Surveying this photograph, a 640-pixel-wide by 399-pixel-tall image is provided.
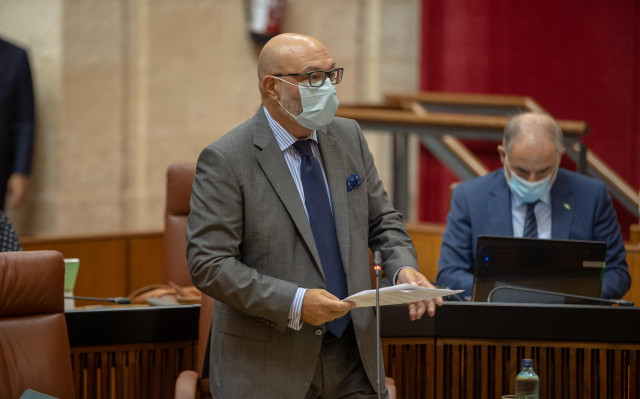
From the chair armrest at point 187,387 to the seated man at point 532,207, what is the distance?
1048 mm

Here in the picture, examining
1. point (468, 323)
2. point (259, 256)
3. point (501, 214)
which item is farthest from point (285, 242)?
point (501, 214)

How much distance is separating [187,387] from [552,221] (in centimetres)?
149

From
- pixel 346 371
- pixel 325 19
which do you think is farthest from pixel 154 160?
pixel 346 371

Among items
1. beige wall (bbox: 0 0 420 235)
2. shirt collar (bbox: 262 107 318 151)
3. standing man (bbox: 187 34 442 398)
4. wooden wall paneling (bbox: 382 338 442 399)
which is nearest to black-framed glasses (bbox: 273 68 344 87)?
standing man (bbox: 187 34 442 398)

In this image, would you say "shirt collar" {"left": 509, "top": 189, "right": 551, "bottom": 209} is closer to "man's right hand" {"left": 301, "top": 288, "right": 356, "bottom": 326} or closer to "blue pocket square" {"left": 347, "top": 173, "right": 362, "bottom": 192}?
"blue pocket square" {"left": 347, "top": 173, "right": 362, "bottom": 192}

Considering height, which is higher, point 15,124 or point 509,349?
point 15,124

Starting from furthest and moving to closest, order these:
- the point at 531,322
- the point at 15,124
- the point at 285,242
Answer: the point at 15,124 < the point at 531,322 < the point at 285,242

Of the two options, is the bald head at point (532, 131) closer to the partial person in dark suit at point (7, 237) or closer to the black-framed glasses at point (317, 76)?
the black-framed glasses at point (317, 76)

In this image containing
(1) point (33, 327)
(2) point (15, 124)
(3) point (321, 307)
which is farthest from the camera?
(2) point (15, 124)

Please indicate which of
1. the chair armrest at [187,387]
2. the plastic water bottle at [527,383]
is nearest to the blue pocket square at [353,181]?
the plastic water bottle at [527,383]

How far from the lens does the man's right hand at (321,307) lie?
2.02 meters

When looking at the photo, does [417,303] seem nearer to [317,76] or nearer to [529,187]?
[317,76]

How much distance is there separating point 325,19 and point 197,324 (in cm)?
349

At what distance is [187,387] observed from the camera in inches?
104
